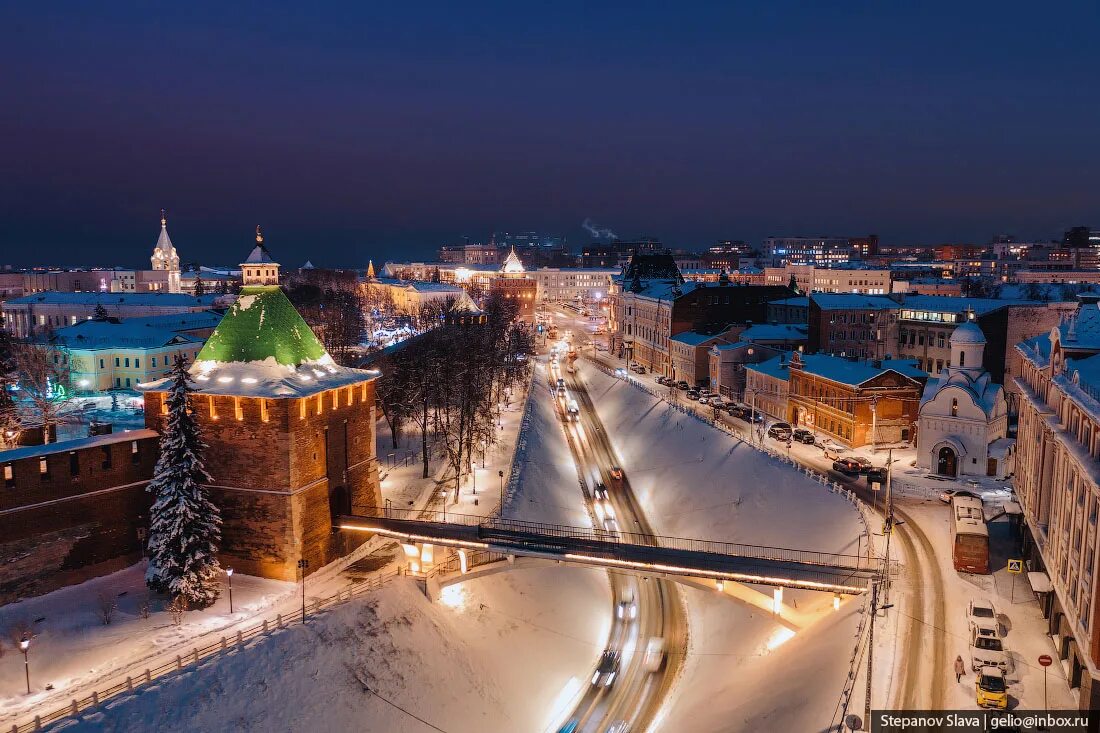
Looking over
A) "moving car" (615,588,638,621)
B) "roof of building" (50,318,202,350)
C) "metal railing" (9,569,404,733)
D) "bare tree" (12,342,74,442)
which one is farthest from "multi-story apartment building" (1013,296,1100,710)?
"roof of building" (50,318,202,350)

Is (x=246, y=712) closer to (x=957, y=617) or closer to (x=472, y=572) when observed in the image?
(x=472, y=572)

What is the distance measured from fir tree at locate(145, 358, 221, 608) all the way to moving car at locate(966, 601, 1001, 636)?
28.4 meters

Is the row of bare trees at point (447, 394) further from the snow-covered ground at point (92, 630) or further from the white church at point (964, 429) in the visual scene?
the white church at point (964, 429)

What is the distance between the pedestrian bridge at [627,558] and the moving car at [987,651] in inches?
189

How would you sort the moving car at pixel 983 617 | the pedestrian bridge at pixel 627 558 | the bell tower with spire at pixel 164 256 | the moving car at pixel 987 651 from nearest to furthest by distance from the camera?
the moving car at pixel 987 651, the moving car at pixel 983 617, the pedestrian bridge at pixel 627 558, the bell tower with spire at pixel 164 256

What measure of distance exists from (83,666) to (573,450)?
44.5 meters

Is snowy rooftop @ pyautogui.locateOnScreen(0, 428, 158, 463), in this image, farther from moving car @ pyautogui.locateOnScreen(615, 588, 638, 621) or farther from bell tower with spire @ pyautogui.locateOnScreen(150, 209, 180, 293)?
bell tower with spire @ pyautogui.locateOnScreen(150, 209, 180, 293)

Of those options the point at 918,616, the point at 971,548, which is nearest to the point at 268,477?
the point at 918,616

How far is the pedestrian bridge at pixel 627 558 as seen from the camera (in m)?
29.8

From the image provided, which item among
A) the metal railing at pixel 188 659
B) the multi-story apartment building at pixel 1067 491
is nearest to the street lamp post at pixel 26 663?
the metal railing at pixel 188 659

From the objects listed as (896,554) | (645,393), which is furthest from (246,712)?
(645,393)

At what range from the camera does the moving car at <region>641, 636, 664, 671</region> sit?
36719 mm

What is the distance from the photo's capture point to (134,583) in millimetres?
31297

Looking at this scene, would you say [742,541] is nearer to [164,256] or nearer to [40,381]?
[40,381]
